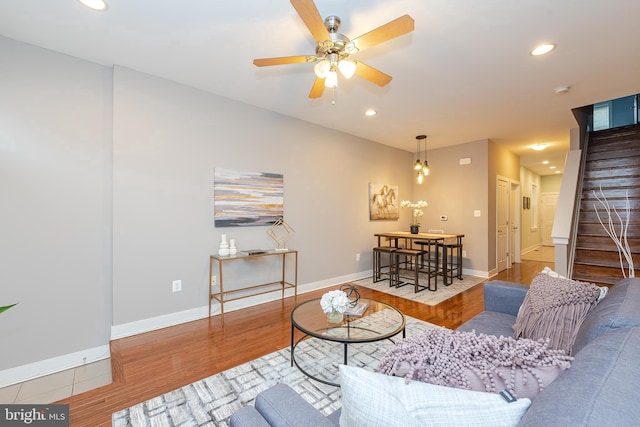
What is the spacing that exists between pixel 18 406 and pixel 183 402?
45.8 inches

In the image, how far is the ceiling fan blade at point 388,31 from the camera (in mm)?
1575

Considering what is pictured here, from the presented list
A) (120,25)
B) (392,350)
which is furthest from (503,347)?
(120,25)

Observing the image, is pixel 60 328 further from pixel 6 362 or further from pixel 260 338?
pixel 260 338

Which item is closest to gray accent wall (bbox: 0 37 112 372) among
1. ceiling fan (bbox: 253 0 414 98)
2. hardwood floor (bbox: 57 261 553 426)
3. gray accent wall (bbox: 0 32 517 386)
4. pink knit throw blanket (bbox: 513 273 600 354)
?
gray accent wall (bbox: 0 32 517 386)

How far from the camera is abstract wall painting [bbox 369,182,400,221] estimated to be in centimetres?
538

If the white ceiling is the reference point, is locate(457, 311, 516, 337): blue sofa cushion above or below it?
below

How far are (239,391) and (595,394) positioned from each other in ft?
6.53

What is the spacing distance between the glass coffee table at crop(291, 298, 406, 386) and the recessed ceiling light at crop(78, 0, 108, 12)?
2680 mm

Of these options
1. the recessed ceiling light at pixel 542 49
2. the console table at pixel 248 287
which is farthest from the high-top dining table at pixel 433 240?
the recessed ceiling light at pixel 542 49

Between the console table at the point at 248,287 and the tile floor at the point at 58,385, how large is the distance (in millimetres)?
1145

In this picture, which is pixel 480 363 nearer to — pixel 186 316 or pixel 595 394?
pixel 595 394

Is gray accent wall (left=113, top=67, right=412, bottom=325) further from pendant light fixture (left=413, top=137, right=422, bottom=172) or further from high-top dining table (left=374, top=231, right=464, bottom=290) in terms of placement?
pendant light fixture (left=413, top=137, right=422, bottom=172)

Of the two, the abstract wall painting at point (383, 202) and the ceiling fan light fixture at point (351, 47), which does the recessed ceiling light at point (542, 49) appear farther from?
the abstract wall painting at point (383, 202)

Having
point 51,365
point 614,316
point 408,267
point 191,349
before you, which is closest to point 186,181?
point 191,349
